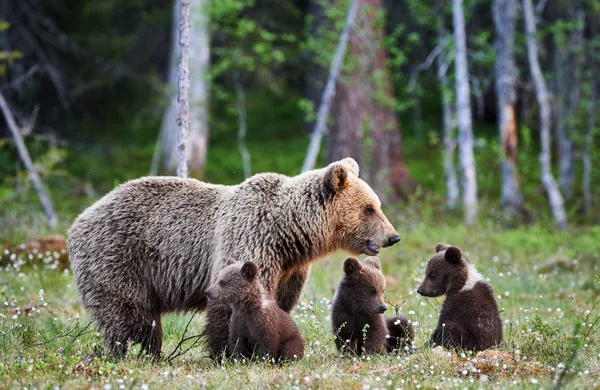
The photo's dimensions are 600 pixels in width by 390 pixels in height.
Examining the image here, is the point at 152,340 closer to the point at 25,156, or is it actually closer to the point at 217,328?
the point at 217,328

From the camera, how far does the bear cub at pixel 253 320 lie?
6.69 meters

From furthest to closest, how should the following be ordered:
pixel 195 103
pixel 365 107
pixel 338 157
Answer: pixel 195 103
pixel 365 107
pixel 338 157

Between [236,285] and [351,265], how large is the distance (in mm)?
1172

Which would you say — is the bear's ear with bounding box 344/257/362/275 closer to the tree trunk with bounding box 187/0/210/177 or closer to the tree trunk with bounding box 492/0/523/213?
the tree trunk with bounding box 492/0/523/213

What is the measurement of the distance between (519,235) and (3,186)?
16.1 m

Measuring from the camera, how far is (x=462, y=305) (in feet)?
23.3

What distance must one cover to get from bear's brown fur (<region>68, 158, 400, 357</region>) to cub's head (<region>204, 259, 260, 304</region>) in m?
0.47

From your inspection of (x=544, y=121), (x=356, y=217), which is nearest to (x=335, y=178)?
(x=356, y=217)

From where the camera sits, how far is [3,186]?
82.2 feet

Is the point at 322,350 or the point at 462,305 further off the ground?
the point at 462,305

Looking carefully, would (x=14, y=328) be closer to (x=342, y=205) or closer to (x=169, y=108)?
(x=342, y=205)

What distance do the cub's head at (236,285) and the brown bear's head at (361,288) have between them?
978 millimetres

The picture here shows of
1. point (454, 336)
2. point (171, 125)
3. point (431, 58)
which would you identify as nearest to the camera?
point (454, 336)

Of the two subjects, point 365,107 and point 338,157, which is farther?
point 365,107
